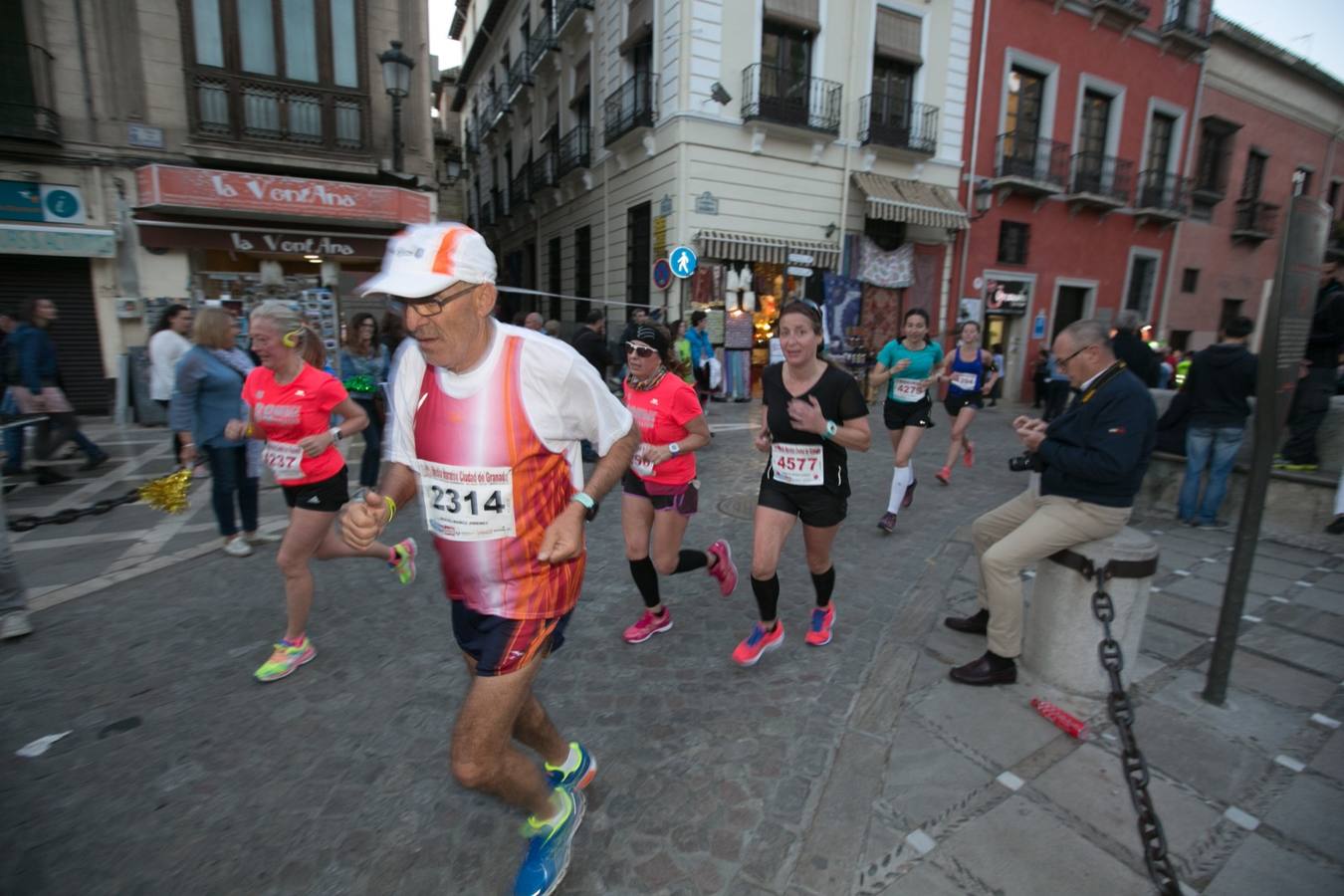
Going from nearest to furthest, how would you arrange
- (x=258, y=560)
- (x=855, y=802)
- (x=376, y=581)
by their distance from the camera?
(x=855, y=802), (x=376, y=581), (x=258, y=560)

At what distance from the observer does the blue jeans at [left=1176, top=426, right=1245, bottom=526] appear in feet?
20.6

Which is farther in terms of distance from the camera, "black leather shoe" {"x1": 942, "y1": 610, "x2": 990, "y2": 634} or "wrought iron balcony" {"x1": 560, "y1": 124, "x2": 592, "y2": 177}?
"wrought iron balcony" {"x1": 560, "y1": 124, "x2": 592, "y2": 177}

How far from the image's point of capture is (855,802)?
263cm

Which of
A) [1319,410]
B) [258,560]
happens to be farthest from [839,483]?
[1319,410]

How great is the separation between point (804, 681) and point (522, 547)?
81.8 inches

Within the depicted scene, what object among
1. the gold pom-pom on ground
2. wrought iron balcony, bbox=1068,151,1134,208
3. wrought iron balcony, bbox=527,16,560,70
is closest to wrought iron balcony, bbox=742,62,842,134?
wrought iron balcony, bbox=527,16,560,70

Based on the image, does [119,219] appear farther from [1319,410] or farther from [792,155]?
[1319,410]

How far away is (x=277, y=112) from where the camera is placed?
1298 cm

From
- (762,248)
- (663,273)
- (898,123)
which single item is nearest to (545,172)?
(762,248)

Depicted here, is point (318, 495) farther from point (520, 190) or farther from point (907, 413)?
point (520, 190)

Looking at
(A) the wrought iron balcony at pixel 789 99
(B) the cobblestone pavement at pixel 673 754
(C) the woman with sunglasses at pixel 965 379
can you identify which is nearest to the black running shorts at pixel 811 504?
(B) the cobblestone pavement at pixel 673 754

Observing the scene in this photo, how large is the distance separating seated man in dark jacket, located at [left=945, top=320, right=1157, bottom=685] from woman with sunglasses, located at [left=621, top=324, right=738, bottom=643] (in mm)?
1734

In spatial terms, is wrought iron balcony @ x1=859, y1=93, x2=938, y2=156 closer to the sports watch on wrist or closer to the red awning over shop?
the red awning over shop

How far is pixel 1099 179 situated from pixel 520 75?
18.9 m
